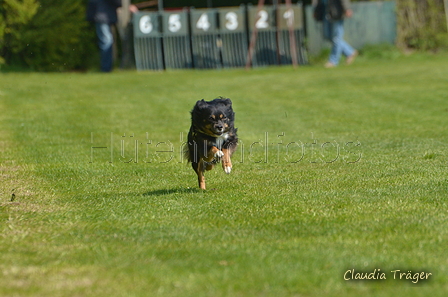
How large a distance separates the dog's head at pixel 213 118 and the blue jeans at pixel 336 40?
13411 millimetres

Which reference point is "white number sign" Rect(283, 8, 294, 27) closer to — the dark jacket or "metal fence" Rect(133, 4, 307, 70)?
"metal fence" Rect(133, 4, 307, 70)

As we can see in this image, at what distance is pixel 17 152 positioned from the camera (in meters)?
11.3

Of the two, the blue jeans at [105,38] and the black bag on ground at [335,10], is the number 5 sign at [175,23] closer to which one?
the blue jeans at [105,38]

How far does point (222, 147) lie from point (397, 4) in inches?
678

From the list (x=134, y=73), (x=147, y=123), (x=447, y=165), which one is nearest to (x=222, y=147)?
(x=447, y=165)

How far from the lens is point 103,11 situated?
70.3ft

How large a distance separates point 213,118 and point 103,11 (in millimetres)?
14320

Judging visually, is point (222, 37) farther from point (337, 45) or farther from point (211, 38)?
point (337, 45)

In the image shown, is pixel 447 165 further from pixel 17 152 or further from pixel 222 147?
pixel 17 152

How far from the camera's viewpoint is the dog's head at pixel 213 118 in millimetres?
7918

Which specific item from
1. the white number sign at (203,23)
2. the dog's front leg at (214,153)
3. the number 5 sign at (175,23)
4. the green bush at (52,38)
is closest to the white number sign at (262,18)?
the white number sign at (203,23)

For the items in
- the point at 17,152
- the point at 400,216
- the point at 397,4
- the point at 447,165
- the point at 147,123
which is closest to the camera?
the point at 400,216

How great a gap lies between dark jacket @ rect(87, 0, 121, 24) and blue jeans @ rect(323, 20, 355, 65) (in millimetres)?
6118

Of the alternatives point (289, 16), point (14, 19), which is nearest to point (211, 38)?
point (289, 16)
